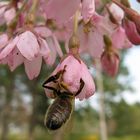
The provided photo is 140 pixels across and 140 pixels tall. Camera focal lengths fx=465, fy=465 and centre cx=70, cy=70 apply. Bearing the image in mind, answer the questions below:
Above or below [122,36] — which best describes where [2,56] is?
above

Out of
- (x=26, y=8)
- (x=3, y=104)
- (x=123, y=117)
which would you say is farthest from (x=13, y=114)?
(x=26, y=8)

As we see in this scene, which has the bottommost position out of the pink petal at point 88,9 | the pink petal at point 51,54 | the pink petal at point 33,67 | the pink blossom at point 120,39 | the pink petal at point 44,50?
the pink blossom at point 120,39

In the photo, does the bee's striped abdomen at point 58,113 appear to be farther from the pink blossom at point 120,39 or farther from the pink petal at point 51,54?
the pink blossom at point 120,39

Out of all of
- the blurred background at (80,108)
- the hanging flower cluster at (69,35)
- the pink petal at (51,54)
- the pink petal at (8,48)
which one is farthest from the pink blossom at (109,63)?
the blurred background at (80,108)

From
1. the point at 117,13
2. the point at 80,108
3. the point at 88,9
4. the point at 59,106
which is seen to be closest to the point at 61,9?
the point at 88,9

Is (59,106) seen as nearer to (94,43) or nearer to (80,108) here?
(94,43)

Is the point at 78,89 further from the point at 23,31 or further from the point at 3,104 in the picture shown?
the point at 3,104

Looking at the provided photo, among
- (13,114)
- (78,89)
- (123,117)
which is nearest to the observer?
(78,89)
